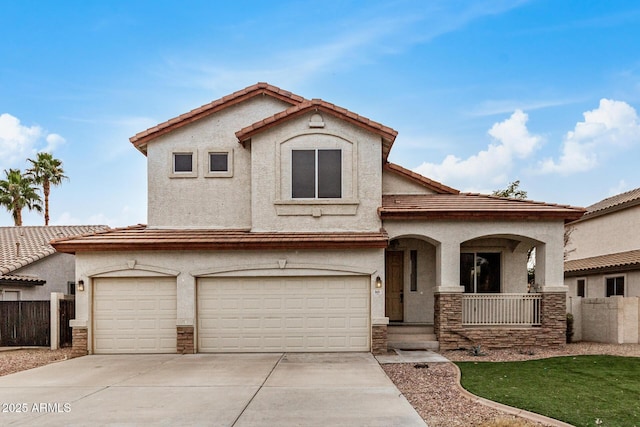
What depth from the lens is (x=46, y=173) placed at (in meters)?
37.6

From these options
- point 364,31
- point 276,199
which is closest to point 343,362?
point 276,199

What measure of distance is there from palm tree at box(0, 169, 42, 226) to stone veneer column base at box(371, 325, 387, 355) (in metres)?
31.4

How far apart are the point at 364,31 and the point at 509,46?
255 inches

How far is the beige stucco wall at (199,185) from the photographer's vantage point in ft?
50.6

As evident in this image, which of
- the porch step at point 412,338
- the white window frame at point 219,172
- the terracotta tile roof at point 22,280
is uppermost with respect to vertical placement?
the white window frame at point 219,172

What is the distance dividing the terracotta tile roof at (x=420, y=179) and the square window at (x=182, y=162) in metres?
6.40

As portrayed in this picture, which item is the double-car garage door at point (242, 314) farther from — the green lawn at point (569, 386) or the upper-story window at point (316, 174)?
the green lawn at point (569, 386)

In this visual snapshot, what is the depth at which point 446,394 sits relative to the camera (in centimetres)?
905

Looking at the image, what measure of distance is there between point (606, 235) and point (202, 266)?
18929 millimetres

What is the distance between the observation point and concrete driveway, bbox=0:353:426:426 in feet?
24.2

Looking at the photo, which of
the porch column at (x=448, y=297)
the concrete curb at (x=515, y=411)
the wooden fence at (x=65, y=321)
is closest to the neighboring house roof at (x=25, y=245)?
the wooden fence at (x=65, y=321)

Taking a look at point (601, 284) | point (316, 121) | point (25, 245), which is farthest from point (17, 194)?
point (601, 284)

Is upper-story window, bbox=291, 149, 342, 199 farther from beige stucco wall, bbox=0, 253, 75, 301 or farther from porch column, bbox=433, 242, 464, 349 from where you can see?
beige stucco wall, bbox=0, 253, 75, 301

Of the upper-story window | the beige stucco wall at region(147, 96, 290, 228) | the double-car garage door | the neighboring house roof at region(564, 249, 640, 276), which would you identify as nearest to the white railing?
the double-car garage door
